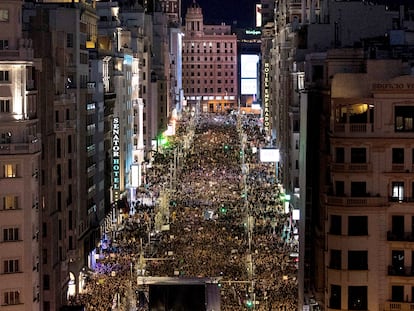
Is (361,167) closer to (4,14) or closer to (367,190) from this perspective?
(367,190)

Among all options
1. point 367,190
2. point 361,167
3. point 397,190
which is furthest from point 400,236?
point 361,167

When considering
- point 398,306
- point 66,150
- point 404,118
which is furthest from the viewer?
point 66,150

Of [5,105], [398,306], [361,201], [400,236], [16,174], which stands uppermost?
[5,105]

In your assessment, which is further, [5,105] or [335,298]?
[5,105]

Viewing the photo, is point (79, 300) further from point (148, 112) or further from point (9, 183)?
point (148, 112)

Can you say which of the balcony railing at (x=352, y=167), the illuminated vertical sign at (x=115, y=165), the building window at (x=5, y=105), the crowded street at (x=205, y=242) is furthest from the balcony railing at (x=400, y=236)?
the illuminated vertical sign at (x=115, y=165)

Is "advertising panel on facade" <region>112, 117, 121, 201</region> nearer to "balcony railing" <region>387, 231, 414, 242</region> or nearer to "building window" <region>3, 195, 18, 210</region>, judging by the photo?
"building window" <region>3, 195, 18, 210</region>

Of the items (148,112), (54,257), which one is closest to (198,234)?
(54,257)
